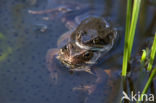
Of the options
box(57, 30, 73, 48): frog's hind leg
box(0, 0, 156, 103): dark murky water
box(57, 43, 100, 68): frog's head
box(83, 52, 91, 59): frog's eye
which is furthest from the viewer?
box(57, 30, 73, 48): frog's hind leg

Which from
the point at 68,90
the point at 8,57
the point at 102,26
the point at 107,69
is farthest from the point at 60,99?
the point at 102,26

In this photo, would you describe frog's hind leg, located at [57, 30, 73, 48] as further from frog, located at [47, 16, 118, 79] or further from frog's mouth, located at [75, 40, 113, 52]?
frog's mouth, located at [75, 40, 113, 52]

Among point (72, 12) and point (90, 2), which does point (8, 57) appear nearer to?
point (72, 12)

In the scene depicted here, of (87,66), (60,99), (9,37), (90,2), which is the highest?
(90,2)

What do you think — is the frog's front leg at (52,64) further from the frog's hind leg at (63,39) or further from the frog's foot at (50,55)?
the frog's hind leg at (63,39)

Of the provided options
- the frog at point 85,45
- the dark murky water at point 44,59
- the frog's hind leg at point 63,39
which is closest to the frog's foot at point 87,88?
the dark murky water at point 44,59

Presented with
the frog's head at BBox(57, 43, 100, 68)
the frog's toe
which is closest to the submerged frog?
the frog's head at BBox(57, 43, 100, 68)
